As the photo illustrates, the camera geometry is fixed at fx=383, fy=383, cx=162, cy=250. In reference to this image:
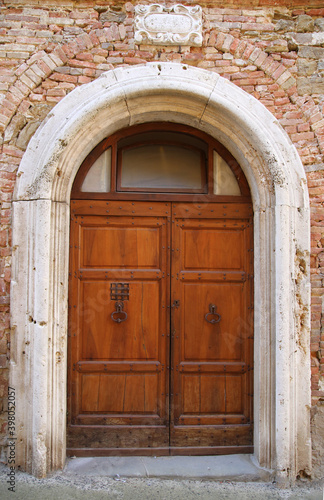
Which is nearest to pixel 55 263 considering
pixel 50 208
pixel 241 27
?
A: pixel 50 208

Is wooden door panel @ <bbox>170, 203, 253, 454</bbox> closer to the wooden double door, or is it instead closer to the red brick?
the wooden double door

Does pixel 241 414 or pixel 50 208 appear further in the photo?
pixel 241 414

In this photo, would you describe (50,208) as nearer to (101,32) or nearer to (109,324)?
(109,324)

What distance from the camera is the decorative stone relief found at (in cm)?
332

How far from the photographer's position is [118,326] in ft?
11.2

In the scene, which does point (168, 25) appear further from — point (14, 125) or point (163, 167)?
point (14, 125)

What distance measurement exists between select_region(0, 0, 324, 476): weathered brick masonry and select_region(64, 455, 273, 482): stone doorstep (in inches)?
23.1

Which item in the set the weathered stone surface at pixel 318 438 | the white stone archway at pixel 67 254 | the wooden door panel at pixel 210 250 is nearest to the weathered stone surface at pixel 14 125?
the white stone archway at pixel 67 254

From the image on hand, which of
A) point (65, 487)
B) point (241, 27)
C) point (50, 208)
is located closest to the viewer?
point (65, 487)

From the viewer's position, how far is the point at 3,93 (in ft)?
10.7

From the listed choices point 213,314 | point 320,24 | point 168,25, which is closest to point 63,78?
point 168,25

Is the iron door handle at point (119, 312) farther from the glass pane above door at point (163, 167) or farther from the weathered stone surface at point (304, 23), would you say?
the weathered stone surface at point (304, 23)

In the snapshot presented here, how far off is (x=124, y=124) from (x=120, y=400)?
248 centimetres

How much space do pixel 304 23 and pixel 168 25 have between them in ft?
4.01
